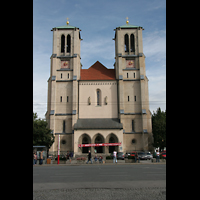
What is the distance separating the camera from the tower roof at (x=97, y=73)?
48.4m

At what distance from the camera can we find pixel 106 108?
46.0 meters

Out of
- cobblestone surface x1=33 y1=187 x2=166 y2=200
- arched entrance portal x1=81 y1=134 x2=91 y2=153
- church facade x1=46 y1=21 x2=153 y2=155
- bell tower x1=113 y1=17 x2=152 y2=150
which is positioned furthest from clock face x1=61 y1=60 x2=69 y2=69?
cobblestone surface x1=33 y1=187 x2=166 y2=200

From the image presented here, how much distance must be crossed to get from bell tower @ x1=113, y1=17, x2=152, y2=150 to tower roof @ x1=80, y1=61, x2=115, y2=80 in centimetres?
185

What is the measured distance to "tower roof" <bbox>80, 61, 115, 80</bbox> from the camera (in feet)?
159

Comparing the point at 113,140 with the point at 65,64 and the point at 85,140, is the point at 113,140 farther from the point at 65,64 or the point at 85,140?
the point at 65,64

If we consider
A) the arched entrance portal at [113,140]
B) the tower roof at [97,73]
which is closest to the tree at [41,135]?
the arched entrance portal at [113,140]

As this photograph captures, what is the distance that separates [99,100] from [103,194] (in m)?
38.7

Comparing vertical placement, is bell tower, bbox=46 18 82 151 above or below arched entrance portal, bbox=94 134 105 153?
above

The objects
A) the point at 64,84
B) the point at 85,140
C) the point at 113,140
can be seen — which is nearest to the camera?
the point at 113,140

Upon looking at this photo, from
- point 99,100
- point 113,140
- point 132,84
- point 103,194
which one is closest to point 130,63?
point 132,84

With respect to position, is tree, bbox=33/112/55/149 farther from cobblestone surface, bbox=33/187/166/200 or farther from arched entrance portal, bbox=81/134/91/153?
cobblestone surface, bbox=33/187/166/200

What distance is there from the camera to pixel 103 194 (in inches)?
324
